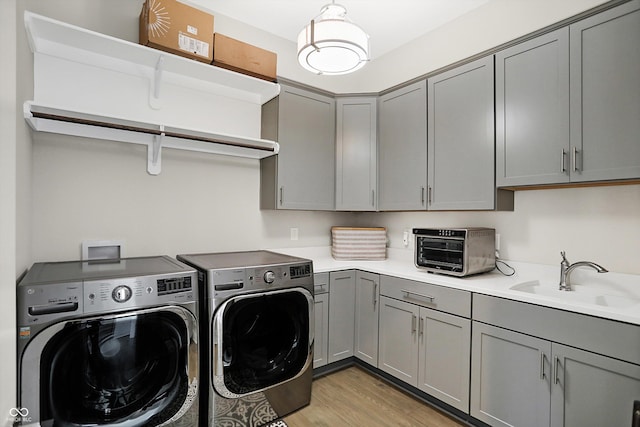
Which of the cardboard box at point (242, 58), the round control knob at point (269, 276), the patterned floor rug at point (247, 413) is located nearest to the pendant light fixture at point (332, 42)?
the cardboard box at point (242, 58)

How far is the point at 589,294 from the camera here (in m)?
1.90

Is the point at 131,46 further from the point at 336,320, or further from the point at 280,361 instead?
the point at 336,320

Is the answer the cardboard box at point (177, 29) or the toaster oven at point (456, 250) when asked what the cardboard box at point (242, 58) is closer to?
the cardboard box at point (177, 29)

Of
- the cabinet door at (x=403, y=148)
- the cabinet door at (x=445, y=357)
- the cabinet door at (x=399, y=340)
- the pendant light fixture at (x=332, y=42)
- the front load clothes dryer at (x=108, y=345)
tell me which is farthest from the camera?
the cabinet door at (x=403, y=148)

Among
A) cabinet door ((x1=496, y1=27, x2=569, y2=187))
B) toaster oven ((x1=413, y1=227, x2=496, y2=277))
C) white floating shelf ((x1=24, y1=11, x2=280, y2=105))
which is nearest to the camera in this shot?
white floating shelf ((x1=24, y1=11, x2=280, y2=105))

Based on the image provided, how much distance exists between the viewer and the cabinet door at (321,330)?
2502 mm

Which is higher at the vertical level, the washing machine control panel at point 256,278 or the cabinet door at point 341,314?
the washing machine control panel at point 256,278

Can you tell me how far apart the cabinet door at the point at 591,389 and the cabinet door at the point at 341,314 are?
1.40m

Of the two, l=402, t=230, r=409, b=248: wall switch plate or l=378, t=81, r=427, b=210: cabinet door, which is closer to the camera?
l=378, t=81, r=427, b=210: cabinet door

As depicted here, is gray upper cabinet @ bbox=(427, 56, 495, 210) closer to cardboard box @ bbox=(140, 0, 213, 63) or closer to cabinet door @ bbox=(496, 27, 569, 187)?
cabinet door @ bbox=(496, 27, 569, 187)

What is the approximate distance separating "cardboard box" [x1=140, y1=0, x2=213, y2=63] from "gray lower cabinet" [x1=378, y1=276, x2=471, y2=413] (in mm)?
2070

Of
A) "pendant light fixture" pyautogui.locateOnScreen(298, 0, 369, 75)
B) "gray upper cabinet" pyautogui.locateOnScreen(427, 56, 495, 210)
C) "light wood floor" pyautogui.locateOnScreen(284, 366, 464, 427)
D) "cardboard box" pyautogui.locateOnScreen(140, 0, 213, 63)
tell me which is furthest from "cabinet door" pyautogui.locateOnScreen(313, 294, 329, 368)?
"cardboard box" pyautogui.locateOnScreen(140, 0, 213, 63)

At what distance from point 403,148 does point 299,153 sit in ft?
2.88

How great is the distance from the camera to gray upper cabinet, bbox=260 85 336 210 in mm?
2674
